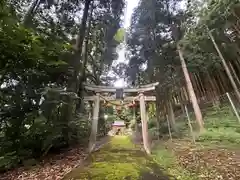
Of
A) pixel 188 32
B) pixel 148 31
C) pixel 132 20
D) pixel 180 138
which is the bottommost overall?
pixel 180 138

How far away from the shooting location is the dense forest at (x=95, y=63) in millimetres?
5402

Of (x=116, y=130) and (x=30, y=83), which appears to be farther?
(x=116, y=130)

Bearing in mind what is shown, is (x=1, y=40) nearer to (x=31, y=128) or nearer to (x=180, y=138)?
(x=31, y=128)

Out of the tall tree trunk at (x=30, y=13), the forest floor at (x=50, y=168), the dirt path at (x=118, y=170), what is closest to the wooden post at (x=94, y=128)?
the forest floor at (x=50, y=168)

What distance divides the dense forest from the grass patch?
1.44m

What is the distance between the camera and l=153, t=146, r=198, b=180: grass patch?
417 cm

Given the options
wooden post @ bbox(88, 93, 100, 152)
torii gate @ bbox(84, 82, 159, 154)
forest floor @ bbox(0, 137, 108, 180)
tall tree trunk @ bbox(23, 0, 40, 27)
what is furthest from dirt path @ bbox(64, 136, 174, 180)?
tall tree trunk @ bbox(23, 0, 40, 27)

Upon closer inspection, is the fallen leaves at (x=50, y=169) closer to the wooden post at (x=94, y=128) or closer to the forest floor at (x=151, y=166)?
the forest floor at (x=151, y=166)

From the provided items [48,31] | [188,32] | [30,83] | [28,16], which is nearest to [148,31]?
[188,32]

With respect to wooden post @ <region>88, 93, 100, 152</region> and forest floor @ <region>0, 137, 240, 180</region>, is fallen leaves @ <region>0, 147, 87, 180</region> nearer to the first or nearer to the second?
forest floor @ <region>0, 137, 240, 180</region>

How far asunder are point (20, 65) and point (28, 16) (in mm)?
3461

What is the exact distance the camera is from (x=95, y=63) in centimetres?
1503

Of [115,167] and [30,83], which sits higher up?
[30,83]

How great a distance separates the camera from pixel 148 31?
1144cm
